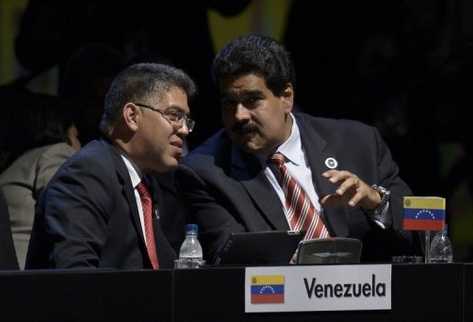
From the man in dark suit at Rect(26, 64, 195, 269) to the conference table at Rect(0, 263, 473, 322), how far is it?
64 cm

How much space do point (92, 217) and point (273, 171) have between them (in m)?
0.90

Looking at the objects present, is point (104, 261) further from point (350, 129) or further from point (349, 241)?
point (350, 129)

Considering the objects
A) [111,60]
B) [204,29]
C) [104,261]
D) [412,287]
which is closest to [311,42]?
[204,29]

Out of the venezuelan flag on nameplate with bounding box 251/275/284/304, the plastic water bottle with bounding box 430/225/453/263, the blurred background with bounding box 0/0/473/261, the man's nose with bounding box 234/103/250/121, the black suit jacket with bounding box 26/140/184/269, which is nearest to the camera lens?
the venezuelan flag on nameplate with bounding box 251/275/284/304

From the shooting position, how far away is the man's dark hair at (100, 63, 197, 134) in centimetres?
528

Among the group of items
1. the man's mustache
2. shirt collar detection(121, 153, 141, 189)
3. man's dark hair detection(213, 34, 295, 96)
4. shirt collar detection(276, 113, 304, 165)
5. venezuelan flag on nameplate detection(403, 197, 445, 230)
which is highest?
man's dark hair detection(213, 34, 295, 96)

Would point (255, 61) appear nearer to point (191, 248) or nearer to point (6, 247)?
point (191, 248)

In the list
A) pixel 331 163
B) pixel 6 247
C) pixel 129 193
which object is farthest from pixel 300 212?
pixel 6 247

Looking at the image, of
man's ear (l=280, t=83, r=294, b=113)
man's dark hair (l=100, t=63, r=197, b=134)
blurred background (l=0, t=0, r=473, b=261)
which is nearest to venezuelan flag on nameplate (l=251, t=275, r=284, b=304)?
man's dark hair (l=100, t=63, r=197, b=134)

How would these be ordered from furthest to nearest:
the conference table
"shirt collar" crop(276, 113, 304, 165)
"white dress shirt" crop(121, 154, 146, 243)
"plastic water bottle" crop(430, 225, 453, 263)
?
"shirt collar" crop(276, 113, 304, 165), "white dress shirt" crop(121, 154, 146, 243), "plastic water bottle" crop(430, 225, 453, 263), the conference table

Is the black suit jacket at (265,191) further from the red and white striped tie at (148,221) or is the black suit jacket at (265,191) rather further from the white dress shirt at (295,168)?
the red and white striped tie at (148,221)

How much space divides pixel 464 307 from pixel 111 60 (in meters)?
2.77

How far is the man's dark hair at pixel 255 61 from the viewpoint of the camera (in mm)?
5473

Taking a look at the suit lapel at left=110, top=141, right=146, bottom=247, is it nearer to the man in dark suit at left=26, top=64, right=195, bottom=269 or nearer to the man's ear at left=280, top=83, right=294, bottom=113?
the man in dark suit at left=26, top=64, right=195, bottom=269
